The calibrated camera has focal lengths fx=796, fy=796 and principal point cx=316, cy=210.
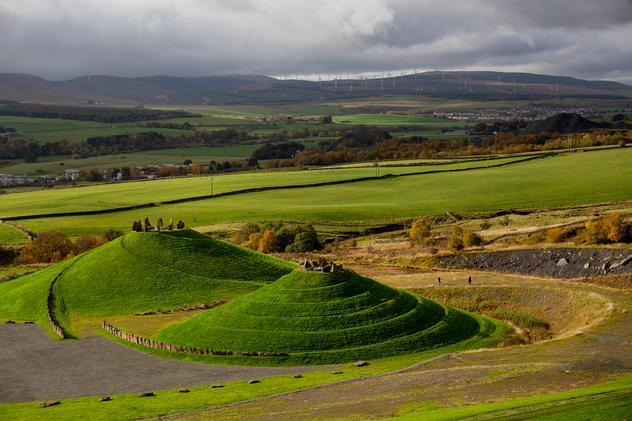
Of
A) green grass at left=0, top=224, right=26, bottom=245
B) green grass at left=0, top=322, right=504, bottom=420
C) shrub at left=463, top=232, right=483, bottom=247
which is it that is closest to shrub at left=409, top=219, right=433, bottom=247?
shrub at left=463, top=232, right=483, bottom=247

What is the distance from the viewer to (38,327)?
73.8m

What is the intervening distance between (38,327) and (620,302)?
53.3 meters

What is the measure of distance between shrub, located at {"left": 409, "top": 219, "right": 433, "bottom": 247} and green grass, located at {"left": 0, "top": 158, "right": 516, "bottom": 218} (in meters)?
53.9

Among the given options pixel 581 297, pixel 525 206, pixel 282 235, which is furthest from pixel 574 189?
pixel 581 297

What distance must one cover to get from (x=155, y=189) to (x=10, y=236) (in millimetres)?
45519

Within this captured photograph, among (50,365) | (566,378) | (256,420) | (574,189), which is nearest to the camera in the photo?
(256,420)

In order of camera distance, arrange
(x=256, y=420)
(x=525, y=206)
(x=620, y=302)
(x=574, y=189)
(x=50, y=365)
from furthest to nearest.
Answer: (x=574, y=189) → (x=525, y=206) → (x=620, y=302) → (x=50, y=365) → (x=256, y=420)

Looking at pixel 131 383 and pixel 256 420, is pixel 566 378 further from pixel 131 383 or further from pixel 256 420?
pixel 131 383

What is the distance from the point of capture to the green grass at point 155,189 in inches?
5822

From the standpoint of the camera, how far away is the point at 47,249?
113000 millimetres

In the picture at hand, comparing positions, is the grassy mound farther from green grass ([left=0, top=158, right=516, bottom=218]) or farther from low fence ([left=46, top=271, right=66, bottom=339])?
green grass ([left=0, top=158, right=516, bottom=218])

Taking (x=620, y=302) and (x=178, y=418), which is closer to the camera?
(x=178, y=418)

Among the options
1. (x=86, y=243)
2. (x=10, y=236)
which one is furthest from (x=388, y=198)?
(x=10, y=236)

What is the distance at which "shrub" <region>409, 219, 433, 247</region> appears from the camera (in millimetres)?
111438
